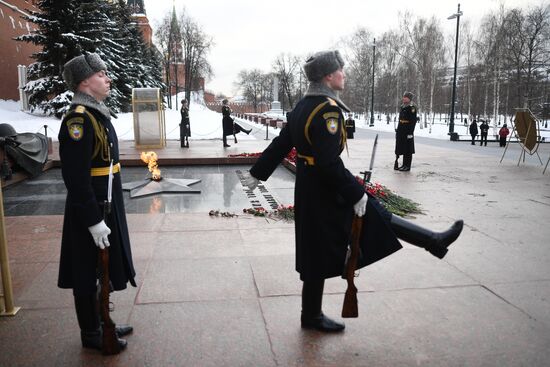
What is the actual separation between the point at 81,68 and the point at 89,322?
62.6 inches

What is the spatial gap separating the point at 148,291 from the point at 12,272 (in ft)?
4.93

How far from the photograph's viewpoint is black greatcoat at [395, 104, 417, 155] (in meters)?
11.6

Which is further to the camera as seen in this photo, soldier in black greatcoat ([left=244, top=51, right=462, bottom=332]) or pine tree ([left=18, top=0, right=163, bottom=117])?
pine tree ([left=18, top=0, right=163, bottom=117])

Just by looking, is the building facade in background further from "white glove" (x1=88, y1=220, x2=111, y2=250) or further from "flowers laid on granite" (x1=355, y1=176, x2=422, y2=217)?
"white glove" (x1=88, y1=220, x2=111, y2=250)

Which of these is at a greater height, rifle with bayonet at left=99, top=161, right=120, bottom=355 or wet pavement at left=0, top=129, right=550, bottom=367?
rifle with bayonet at left=99, top=161, right=120, bottom=355

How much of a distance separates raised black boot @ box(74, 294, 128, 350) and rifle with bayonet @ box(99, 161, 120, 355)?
88 millimetres

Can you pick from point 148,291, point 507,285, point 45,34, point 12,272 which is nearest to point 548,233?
point 507,285

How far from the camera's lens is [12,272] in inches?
174

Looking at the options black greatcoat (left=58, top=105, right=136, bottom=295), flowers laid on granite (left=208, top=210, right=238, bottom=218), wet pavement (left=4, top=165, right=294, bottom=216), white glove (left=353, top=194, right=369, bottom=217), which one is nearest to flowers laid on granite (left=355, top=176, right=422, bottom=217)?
wet pavement (left=4, top=165, right=294, bottom=216)

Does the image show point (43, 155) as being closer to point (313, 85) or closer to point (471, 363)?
point (313, 85)

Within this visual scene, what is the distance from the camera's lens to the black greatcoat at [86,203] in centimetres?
262

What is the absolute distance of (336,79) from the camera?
3010 mm

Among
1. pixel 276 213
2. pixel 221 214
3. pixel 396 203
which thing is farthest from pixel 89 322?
pixel 396 203

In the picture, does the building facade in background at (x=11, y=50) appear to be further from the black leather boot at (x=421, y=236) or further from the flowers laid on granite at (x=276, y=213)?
the black leather boot at (x=421, y=236)
